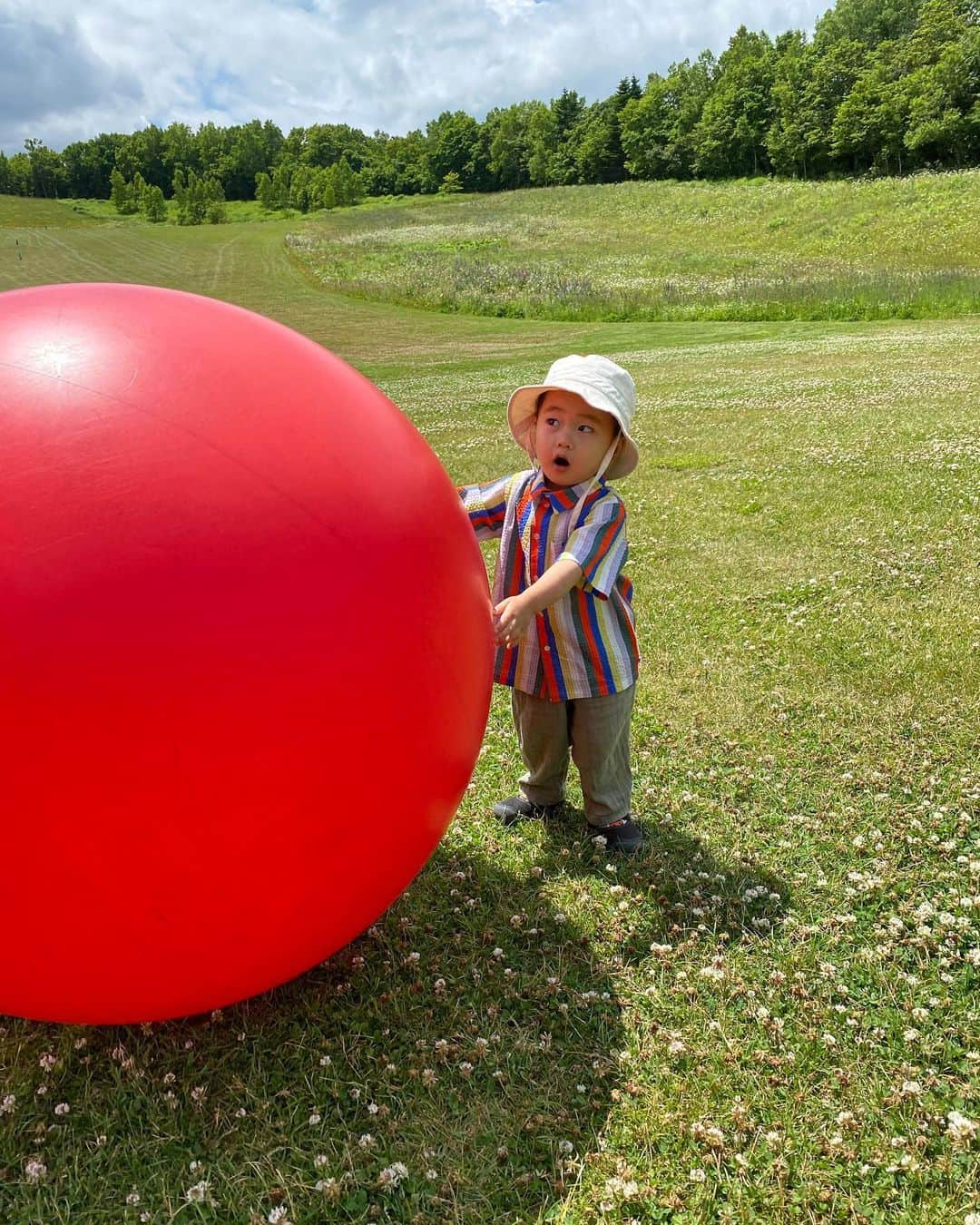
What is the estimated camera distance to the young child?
3.56 m

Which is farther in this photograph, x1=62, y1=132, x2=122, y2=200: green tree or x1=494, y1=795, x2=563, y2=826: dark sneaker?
x1=62, y1=132, x2=122, y2=200: green tree

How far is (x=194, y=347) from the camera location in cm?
261

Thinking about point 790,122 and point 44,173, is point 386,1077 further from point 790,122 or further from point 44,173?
point 44,173

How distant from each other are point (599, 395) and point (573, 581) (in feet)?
2.27

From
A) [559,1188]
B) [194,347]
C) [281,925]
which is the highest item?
[194,347]

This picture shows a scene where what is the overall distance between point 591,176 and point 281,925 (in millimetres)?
101342

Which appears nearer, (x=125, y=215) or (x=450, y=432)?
Result: (x=450, y=432)

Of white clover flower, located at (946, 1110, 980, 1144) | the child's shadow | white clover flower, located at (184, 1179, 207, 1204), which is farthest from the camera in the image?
the child's shadow

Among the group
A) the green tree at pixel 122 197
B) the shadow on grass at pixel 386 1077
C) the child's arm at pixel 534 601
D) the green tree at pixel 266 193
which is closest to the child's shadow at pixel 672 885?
the shadow on grass at pixel 386 1077

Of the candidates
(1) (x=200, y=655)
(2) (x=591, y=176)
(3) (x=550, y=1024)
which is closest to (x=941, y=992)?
(3) (x=550, y=1024)

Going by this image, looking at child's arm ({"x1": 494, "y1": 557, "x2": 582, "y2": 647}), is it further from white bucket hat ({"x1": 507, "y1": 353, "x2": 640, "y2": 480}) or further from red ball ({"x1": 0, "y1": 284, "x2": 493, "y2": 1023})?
red ball ({"x1": 0, "y1": 284, "x2": 493, "y2": 1023})

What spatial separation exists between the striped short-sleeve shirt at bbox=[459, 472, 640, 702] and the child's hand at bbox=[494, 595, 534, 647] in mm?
285

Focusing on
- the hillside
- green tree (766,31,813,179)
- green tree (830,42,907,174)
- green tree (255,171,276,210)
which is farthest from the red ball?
green tree (255,171,276,210)

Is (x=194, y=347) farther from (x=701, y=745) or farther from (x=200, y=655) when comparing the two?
(x=701, y=745)
